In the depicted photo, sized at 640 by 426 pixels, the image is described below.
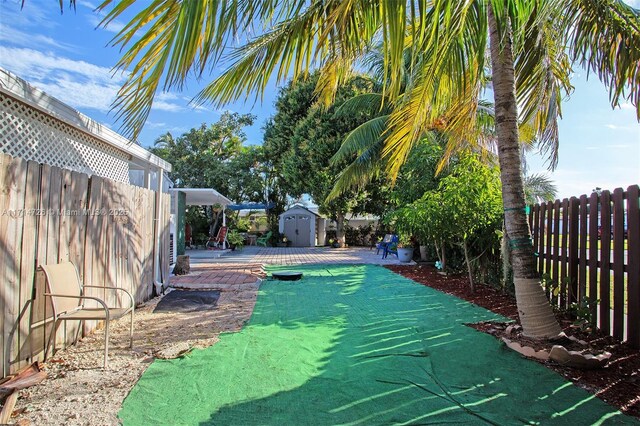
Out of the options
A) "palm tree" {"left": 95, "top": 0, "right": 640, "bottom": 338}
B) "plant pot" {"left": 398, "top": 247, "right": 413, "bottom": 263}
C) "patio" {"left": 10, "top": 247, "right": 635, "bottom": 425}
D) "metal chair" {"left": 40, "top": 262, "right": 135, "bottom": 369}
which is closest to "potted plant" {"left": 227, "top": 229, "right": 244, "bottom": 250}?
"plant pot" {"left": 398, "top": 247, "right": 413, "bottom": 263}

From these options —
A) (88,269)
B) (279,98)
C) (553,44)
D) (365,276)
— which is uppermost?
(279,98)

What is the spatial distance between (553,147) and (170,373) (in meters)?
6.03

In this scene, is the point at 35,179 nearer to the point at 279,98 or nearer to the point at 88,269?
the point at 88,269

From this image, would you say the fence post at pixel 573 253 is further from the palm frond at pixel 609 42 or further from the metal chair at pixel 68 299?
the metal chair at pixel 68 299

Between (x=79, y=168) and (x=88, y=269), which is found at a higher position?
(x=79, y=168)

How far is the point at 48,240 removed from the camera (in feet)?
12.2

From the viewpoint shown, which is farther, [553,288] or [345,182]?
[345,182]

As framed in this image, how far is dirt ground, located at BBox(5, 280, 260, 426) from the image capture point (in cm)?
259

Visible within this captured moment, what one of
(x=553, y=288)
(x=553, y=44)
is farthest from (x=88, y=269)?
(x=553, y=44)

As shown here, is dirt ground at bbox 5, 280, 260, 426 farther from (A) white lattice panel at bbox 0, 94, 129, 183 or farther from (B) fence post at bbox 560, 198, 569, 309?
(B) fence post at bbox 560, 198, 569, 309

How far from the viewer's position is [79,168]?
5.22m

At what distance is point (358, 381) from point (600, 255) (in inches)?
131

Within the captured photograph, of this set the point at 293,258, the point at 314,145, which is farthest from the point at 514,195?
the point at 314,145

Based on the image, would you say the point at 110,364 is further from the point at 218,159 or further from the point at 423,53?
the point at 218,159
